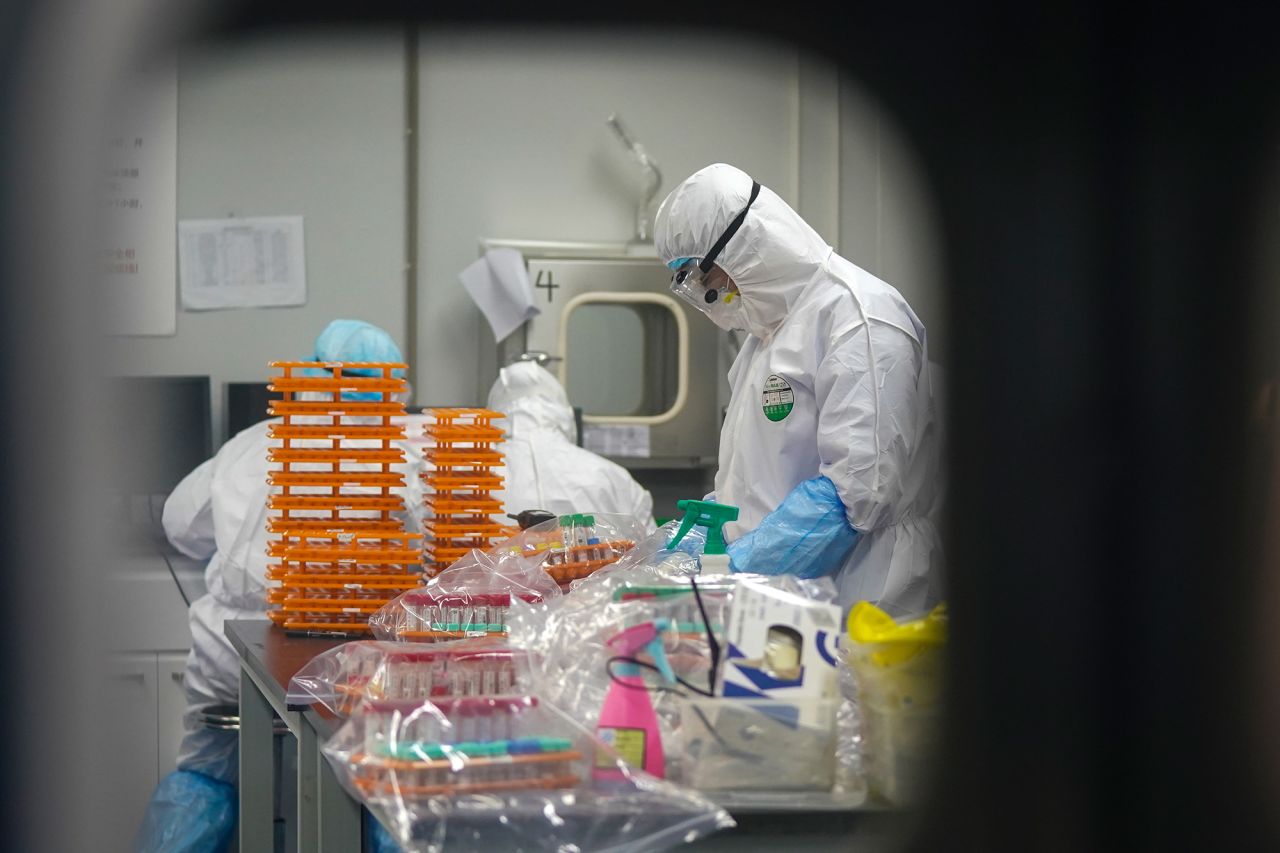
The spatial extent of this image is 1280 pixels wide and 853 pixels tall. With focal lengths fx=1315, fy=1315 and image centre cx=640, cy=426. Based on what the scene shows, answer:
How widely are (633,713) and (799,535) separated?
2.62 feet

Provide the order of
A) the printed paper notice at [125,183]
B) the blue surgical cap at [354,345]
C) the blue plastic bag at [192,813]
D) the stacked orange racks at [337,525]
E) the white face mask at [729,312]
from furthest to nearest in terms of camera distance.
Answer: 1. the blue surgical cap at [354,345]
2. the blue plastic bag at [192,813]
3. the white face mask at [729,312]
4. the stacked orange racks at [337,525]
5. the printed paper notice at [125,183]

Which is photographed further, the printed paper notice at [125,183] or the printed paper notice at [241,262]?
the printed paper notice at [241,262]

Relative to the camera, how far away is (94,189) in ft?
1.81

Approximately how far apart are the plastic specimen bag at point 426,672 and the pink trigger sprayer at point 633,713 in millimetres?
133

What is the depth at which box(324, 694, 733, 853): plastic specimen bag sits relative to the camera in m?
0.84

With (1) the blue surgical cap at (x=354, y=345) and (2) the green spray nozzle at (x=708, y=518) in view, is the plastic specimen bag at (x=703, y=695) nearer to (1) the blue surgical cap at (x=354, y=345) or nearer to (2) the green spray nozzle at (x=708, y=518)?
(2) the green spray nozzle at (x=708, y=518)

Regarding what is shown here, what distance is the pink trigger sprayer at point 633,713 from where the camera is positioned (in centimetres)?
93

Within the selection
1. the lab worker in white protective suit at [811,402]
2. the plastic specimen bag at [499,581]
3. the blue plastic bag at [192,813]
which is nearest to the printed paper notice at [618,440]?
the blue plastic bag at [192,813]

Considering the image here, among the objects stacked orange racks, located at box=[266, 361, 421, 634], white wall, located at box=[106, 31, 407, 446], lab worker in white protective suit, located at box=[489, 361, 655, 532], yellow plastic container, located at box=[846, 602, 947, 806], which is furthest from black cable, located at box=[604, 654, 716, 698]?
white wall, located at box=[106, 31, 407, 446]

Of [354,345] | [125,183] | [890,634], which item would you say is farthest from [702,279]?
[125,183]

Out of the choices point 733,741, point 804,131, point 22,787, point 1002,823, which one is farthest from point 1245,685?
point 804,131

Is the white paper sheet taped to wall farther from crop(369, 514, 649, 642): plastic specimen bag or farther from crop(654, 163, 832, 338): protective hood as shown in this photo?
crop(369, 514, 649, 642): plastic specimen bag

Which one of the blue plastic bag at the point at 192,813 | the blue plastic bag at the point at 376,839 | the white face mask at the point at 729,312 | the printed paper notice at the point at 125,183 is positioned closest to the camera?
the printed paper notice at the point at 125,183

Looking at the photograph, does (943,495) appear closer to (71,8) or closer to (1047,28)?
(1047,28)
